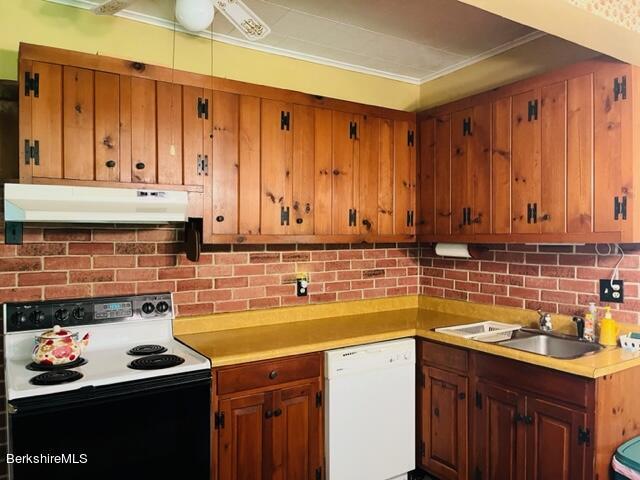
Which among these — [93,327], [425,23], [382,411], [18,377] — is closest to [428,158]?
[425,23]

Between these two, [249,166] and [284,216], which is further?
Result: [284,216]

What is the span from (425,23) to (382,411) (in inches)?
82.4

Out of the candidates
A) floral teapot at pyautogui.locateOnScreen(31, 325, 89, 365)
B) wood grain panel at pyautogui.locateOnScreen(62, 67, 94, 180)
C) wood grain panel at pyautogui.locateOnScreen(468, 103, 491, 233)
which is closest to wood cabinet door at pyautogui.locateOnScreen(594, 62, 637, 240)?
wood grain panel at pyautogui.locateOnScreen(468, 103, 491, 233)

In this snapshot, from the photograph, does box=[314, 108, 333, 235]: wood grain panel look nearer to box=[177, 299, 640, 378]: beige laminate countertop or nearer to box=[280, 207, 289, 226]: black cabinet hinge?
box=[280, 207, 289, 226]: black cabinet hinge

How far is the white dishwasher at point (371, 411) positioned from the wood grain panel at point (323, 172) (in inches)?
28.9

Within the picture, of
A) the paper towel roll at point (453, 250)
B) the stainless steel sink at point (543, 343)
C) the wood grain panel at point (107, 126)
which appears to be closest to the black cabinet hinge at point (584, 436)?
the stainless steel sink at point (543, 343)

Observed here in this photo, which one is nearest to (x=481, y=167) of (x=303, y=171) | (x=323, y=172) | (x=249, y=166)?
(x=323, y=172)

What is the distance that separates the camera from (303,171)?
2.66 m

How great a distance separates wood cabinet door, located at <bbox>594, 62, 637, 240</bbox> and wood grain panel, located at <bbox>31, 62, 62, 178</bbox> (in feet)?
7.78

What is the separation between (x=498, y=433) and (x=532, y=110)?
5.29 feet

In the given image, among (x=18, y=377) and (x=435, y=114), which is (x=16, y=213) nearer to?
(x=18, y=377)

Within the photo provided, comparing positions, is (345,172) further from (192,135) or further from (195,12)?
(195,12)

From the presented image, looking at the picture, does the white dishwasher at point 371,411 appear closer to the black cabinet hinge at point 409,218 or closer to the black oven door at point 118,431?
the black oven door at point 118,431

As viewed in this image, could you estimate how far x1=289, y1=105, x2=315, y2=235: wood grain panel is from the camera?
104 inches
